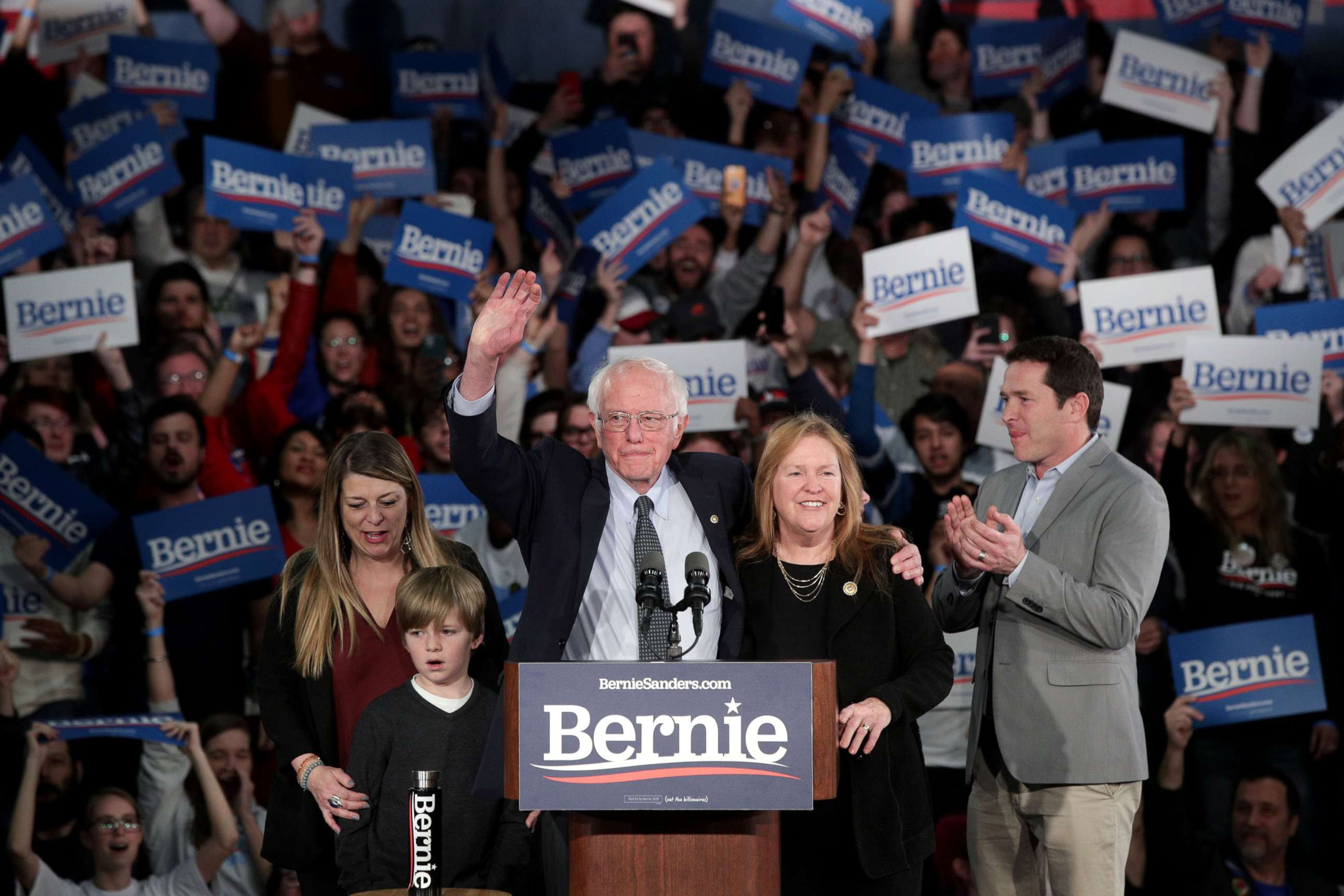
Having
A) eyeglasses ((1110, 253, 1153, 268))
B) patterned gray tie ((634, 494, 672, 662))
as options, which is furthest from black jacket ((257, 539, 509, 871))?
eyeglasses ((1110, 253, 1153, 268))

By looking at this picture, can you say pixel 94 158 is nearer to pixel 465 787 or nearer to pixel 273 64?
pixel 273 64

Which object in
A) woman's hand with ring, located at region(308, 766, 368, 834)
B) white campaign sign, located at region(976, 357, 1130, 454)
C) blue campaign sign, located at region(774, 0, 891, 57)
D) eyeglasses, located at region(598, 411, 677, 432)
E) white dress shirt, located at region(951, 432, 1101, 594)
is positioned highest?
blue campaign sign, located at region(774, 0, 891, 57)

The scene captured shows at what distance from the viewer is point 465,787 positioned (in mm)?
2895

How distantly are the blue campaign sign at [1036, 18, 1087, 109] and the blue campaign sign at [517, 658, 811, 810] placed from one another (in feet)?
17.7

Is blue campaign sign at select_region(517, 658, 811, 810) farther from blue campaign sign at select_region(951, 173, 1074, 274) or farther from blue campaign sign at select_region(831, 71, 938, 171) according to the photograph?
blue campaign sign at select_region(831, 71, 938, 171)

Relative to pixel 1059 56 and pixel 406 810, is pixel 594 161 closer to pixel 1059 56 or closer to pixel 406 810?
pixel 1059 56

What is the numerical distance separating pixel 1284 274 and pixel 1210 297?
617mm

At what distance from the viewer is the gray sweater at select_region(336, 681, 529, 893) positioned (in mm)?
2811

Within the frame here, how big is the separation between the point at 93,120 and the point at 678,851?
4965 millimetres

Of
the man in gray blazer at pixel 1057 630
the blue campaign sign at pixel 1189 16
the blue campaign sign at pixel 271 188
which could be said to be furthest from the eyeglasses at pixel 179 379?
the blue campaign sign at pixel 1189 16

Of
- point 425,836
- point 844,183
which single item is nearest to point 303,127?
point 844,183

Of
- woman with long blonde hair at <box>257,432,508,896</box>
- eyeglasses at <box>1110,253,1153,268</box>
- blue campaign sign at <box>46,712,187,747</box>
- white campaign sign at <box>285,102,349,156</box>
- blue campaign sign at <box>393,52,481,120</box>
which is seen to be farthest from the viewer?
blue campaign sign at <box>393,52,481,120</box>

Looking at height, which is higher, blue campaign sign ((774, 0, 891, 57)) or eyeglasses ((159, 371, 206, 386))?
blue campaign sign ((774, 0, 891, 57))

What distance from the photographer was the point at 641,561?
2730mm
